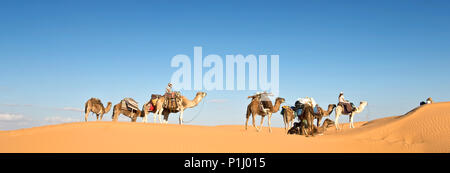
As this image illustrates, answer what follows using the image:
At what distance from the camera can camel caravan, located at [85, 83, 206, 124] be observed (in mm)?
20688

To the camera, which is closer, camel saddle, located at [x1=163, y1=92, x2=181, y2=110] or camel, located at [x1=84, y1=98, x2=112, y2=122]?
camel saddle, located at [x1=163, y1=92, x2=181, y2=110]

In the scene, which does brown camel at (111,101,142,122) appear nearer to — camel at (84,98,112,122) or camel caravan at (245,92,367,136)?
camel at (84,98,112,122)

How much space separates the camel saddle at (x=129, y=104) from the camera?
2326 cm

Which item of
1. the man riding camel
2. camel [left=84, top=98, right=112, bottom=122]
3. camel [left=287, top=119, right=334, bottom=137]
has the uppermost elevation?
the man riding camel

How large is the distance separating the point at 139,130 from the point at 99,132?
1.36 meters

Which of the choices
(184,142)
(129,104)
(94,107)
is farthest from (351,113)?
(94,107)

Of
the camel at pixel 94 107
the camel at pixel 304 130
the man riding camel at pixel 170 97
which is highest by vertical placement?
the man riding camel at pixel 170 97

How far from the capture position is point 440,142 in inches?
520

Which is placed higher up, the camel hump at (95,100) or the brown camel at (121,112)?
the camel hump at (95,100)

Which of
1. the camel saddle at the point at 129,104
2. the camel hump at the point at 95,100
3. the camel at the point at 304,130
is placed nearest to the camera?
the camel at the point at 304,130

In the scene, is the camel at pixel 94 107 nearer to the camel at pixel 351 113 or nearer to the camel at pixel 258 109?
the camel at pixel 258 109

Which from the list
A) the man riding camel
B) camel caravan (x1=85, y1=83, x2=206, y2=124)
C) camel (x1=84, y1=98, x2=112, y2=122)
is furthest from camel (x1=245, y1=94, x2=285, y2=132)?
camel (x1=84, y1=98, x2=112, y2=122)

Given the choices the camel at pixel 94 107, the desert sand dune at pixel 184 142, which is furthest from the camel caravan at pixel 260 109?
the desert sand dune at pixel 184 142
